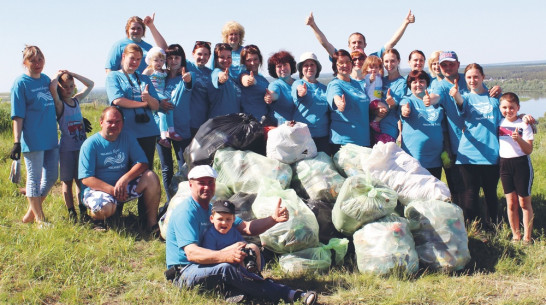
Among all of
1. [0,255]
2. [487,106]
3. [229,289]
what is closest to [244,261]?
[229,289]

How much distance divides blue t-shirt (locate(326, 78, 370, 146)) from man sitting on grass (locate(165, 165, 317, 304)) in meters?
1.77

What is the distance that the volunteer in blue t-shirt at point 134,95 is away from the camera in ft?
15.6

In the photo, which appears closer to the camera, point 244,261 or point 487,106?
point 244,261

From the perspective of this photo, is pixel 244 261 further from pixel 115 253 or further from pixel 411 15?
pixel 411 15

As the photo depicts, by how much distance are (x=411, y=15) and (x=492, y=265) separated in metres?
3.15

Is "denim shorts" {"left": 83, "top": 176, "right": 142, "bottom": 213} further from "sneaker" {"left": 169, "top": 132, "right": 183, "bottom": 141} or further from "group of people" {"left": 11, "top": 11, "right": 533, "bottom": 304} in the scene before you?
"sneaker" {"left": 169, "top": 132, "right": 183, "bottom": 141}

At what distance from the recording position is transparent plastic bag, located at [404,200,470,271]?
4.02 meters

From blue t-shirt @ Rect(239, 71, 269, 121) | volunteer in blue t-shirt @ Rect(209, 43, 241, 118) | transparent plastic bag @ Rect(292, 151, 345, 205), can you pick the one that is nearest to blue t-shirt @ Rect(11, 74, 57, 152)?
volunteer in blue t-shirt @ Rect(209, 43, 241, 118)

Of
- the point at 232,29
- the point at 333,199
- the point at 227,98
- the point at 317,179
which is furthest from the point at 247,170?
the point at 232,29

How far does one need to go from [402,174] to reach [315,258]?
1172 mm

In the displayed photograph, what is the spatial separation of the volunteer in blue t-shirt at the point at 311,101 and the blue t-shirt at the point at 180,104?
1.08 metres

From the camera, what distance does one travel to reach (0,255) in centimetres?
406

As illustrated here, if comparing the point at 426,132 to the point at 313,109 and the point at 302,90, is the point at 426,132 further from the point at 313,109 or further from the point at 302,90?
the point at 302,90

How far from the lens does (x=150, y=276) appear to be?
388 centimetres
